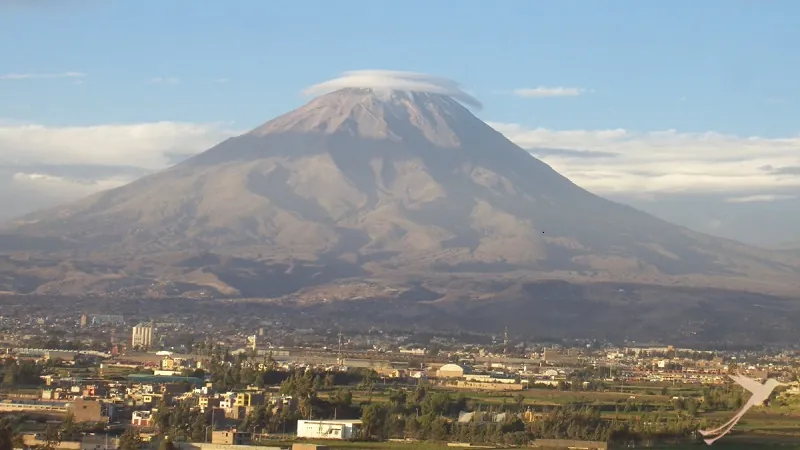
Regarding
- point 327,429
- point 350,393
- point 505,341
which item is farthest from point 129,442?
point 505,341

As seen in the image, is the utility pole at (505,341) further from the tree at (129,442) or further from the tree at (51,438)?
the tree at (129,442)

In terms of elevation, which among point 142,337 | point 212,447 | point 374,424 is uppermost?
point 142,337

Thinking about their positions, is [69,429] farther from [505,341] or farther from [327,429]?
[505,341]

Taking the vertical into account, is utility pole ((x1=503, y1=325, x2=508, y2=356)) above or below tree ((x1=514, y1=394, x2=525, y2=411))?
above

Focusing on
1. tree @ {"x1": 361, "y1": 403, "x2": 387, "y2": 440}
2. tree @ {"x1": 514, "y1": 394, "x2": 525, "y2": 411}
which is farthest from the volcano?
tree @ {"x1": 361, "y1": 403, "x2": 387, "y2": 440}

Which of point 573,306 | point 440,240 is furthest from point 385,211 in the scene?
point 573,306

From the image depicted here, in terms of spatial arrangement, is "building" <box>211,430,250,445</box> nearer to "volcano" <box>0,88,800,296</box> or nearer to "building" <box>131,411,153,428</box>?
"building" <box>131,411,153,428</box>
